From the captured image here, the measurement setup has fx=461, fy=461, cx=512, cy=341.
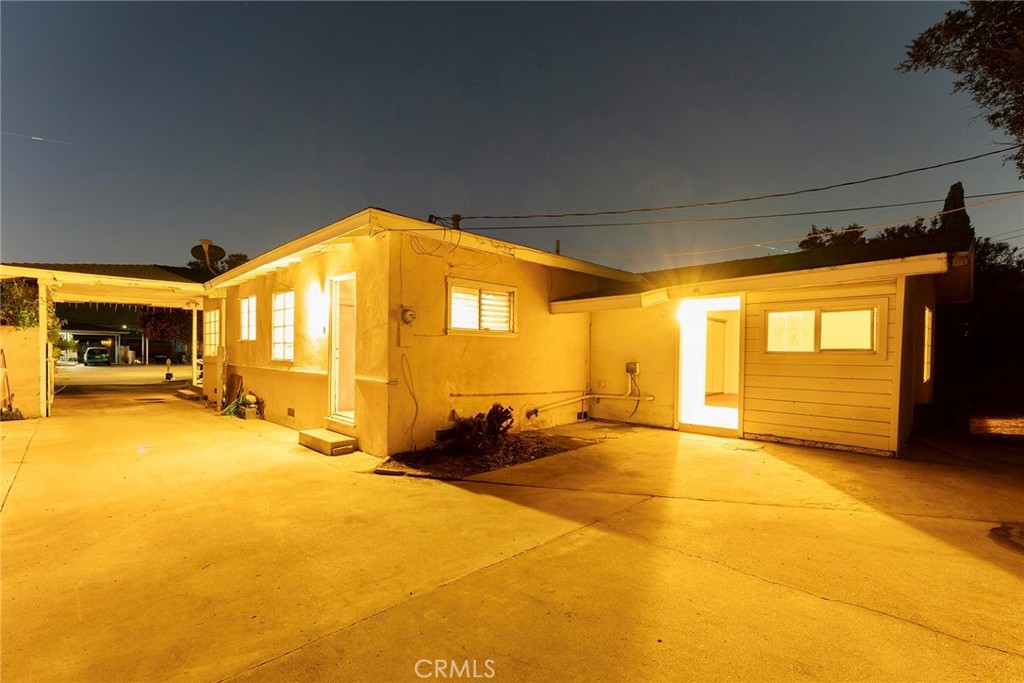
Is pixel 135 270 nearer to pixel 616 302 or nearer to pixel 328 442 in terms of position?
pixel 328 442

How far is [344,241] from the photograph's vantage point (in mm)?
7379

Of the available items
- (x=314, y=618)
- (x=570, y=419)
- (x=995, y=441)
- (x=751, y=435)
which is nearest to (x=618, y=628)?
(x=314, y=618)

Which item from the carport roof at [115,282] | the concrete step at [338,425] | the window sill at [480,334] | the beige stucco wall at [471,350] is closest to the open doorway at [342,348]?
the concrete step at [338,425]

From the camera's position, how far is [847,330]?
699cm

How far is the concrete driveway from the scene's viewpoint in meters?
2.30

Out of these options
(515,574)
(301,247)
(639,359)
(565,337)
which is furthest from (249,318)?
(515,574)

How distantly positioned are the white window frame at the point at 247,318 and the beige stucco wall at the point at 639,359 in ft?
26.0

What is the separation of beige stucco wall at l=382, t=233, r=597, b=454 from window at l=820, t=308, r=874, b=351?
429 centimetres

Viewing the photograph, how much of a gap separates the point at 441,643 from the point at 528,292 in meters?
6.78

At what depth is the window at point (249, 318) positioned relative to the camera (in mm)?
10928

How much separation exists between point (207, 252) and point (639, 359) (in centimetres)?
1257

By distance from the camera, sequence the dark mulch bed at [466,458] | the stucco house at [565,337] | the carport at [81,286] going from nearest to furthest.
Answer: the dark mulch bed at [466,458] → the stucco house at [565,337] → the carport at [81,286]

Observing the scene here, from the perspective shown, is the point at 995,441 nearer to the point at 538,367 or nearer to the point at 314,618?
the point at 538,367

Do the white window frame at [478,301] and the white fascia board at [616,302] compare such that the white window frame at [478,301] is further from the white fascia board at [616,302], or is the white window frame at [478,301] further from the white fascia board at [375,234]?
the white fascia board at [616,302]
